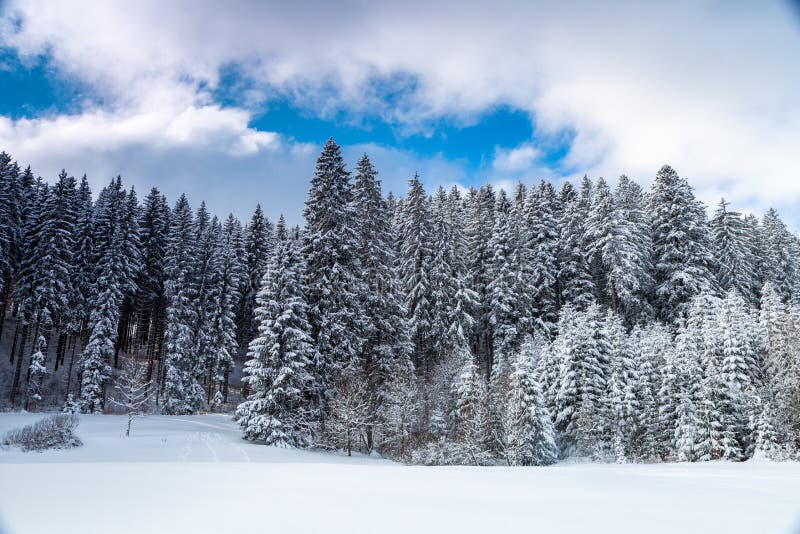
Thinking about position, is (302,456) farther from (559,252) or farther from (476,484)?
(559,252)

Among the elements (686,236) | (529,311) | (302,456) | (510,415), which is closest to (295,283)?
(302,456)

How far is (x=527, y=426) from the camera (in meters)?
26.7

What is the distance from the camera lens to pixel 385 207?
1551 inches

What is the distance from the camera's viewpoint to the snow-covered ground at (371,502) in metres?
5.55

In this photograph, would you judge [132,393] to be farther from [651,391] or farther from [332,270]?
[651,391]

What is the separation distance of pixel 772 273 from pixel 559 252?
2342 centimetres

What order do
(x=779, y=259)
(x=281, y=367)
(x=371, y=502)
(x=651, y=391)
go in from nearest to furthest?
(x=371, y=502), (x=651, y=391), (x=281, y=367), (x=779, y=259)

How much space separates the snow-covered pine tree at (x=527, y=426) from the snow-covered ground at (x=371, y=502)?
1631cm

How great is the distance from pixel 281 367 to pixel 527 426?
608 inches

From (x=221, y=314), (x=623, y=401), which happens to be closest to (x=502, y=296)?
(x=623, y=401)

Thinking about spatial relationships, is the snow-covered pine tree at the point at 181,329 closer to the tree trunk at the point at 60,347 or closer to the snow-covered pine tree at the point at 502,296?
the tree trunk at the point at 60,347

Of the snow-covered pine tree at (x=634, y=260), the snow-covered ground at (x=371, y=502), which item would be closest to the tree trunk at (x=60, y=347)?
the snow-covered ground at (x=371, y=502)

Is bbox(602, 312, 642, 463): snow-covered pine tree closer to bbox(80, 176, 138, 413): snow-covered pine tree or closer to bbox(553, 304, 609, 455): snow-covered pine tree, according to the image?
bbox(553, 304, 609, 455): snow-covered pine tree

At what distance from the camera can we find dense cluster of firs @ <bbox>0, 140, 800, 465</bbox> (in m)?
27.5
